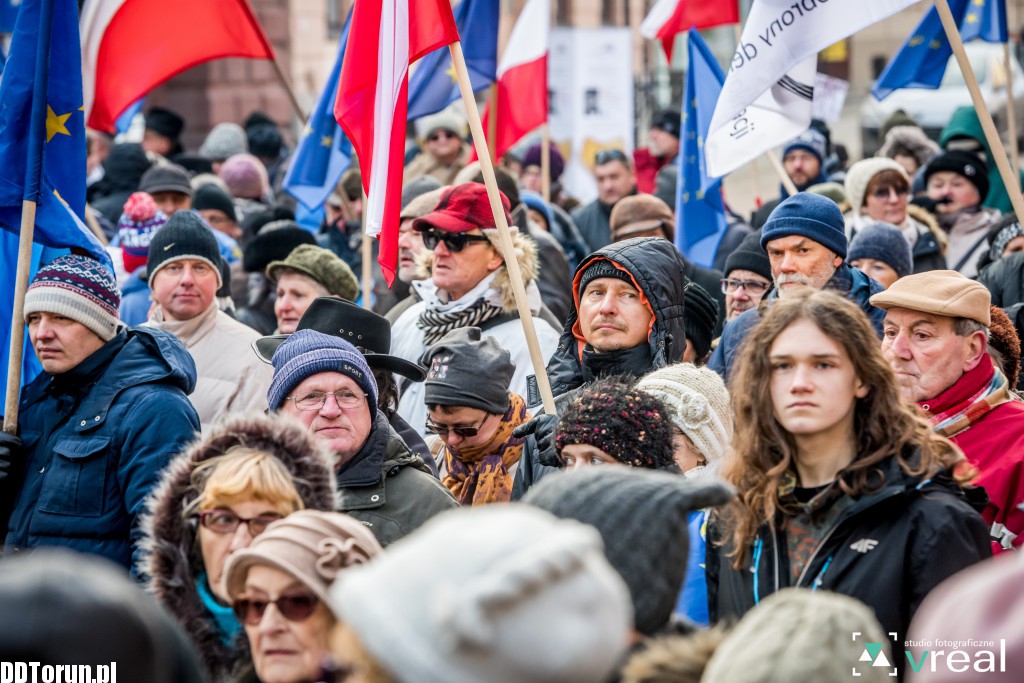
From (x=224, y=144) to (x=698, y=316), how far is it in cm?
Result: 842

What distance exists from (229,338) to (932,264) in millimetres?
3909

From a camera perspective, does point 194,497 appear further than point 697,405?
No

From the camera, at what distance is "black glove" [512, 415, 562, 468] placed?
15.8ft

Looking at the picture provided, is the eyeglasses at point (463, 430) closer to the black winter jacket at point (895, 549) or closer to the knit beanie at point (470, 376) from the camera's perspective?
the knit beanie at point (470, 376)

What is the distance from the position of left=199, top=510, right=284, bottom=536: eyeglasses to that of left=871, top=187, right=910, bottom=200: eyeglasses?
17.3 ft

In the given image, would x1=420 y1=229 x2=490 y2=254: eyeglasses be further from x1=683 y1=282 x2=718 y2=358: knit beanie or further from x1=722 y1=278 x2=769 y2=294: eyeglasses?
x1=722 y1=278 x2=769 y2=294: eyeglasses

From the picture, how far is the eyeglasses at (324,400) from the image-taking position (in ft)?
16.3

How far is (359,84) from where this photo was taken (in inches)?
247

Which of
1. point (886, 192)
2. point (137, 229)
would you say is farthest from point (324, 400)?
point (886, 192)

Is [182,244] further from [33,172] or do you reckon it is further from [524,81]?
[524,81]

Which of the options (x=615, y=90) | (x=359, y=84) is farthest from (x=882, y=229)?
(x=615, y=90)

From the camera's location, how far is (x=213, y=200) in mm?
9781

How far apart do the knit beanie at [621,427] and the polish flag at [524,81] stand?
4.98 meters

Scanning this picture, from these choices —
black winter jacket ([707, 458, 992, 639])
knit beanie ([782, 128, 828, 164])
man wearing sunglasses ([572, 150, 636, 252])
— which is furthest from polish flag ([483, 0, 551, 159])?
black winter jacket ([707, 458, 992, 639])
